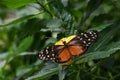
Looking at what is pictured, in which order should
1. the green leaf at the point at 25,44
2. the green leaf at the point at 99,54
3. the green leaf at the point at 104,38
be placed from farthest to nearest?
the green leaf at the point at 25,44, the green leaf at the point at 104,38, the green leaf at the point at 99,54

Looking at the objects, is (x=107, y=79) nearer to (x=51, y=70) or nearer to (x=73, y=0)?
(x=51, y=70)

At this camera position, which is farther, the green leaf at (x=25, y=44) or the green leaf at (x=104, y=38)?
the green leaf at (x=25, y=44)

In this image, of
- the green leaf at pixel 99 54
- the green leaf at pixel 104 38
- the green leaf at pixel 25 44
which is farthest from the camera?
the green leaf at pixel 25 44

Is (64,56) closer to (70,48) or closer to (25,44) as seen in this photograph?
(70,48)

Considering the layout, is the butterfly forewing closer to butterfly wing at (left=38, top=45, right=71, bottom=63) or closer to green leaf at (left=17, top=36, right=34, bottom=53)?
butterfly wing at (left=38, top=45, right=71, bottom=63)

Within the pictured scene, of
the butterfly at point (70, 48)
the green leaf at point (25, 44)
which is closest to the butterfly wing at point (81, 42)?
the butterfly at point (70, 48)

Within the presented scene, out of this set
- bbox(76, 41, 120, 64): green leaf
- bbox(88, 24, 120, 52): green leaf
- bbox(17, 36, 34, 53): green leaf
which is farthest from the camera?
bbox(17, 36, 34, 53): green leaf

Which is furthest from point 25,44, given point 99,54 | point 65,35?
point 99,54

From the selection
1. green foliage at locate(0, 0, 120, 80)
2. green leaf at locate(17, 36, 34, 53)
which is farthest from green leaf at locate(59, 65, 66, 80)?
green leaf at locate(17, 36, 34, 53)

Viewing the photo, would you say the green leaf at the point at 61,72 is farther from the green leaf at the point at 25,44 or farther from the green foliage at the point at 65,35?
the green leaf at the point at 25,44
